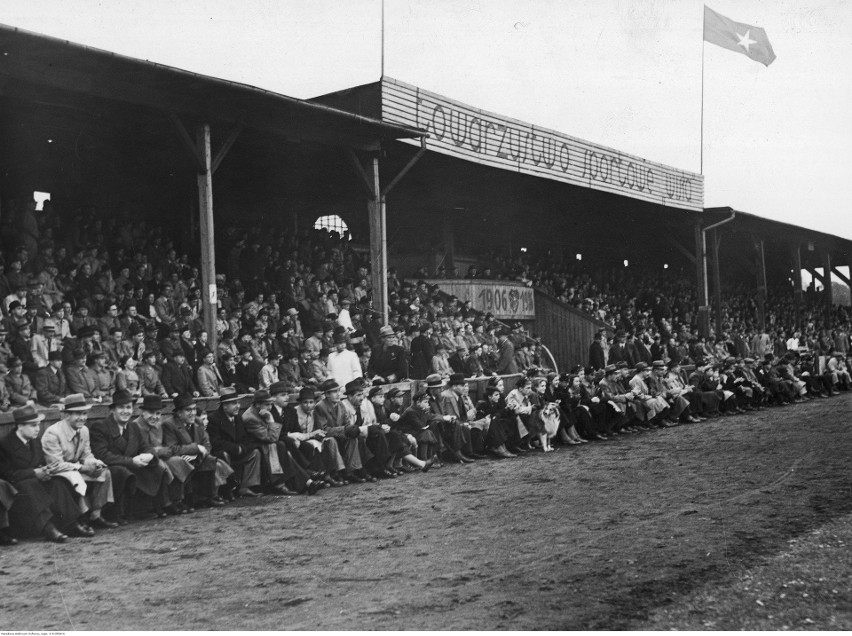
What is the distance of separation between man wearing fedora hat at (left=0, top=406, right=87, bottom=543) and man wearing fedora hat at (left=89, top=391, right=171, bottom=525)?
0.59 meters

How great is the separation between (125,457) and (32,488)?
40.2 inches

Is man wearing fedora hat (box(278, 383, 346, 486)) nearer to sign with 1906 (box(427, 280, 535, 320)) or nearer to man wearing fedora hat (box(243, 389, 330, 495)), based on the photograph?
man wearing fedora hat (box(243, 389, 330, 495))

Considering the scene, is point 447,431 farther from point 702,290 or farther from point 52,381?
point 702,290

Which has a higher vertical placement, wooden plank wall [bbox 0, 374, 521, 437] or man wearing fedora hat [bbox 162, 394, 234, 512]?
wooden plank wall [bbox 0, 374, 521, 437]

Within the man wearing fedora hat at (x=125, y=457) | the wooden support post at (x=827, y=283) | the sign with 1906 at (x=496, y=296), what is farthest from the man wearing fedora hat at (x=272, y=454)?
the wooden support post at (x=827, y=283)

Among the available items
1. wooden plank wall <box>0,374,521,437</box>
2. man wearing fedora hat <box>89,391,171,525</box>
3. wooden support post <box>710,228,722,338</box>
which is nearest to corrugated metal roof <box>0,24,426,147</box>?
wooden plank wall <box>0,374,521,437</box>

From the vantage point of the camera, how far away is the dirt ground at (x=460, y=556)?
4.95 m

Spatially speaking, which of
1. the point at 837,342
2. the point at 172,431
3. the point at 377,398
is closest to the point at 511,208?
the point at 837,342

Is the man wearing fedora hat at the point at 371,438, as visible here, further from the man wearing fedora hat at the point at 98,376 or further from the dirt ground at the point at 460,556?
the man wearing fedora hat at the point at 98,376

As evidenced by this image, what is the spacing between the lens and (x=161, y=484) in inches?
328

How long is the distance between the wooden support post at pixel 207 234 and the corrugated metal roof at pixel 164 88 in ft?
1.25

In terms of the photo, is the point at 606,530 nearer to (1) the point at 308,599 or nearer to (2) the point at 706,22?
(1) the point at 308,599

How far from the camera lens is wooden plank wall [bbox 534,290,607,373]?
22.9 metres

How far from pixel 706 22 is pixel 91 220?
1631 cm
